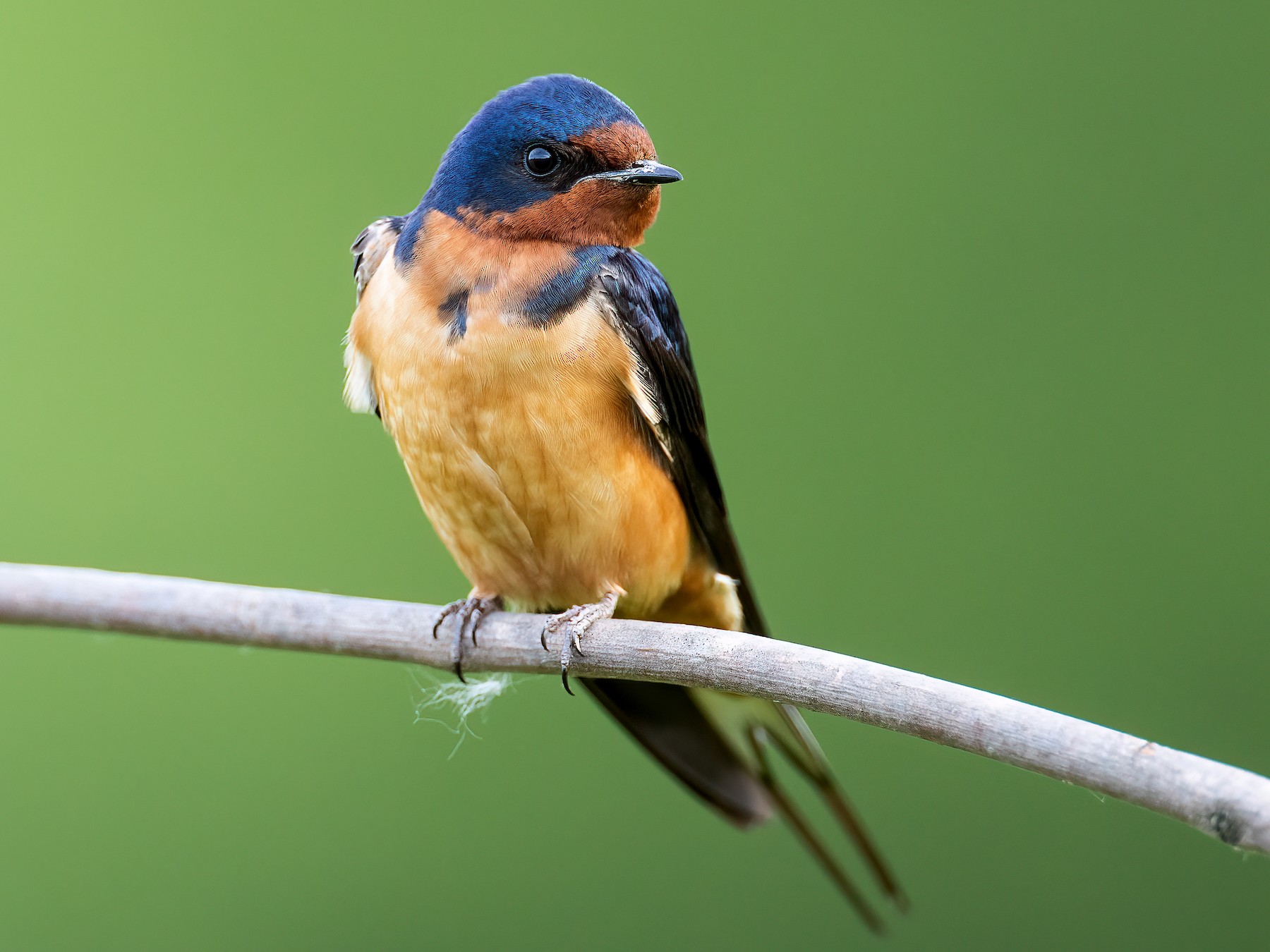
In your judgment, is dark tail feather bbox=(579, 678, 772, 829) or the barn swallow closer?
the barn swallow

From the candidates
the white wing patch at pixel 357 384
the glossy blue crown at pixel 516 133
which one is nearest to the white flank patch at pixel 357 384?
the white wing patch at pixel 357 384

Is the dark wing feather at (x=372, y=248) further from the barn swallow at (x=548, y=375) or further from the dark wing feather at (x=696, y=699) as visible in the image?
the dark wing feather at (x=696, y=699)

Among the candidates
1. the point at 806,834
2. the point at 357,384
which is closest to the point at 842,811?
the point at 806,834

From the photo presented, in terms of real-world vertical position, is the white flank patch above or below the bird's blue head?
below

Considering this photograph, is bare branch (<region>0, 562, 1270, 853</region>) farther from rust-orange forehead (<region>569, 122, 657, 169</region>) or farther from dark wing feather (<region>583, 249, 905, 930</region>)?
rust-orange forehead (<region>569, 122, 657, 169</region>)

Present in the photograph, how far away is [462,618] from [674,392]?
15.5 inches

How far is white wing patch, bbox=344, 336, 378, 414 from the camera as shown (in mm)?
1578

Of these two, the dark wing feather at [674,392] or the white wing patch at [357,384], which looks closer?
the dark wing feather at [674,392]

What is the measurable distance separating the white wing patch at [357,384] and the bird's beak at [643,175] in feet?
1.42

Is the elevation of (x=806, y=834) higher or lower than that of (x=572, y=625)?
lower

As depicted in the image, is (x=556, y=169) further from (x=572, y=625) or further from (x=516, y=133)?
(x=572, y=625)

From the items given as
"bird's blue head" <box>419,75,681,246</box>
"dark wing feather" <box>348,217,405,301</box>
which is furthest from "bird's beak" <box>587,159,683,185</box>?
"dark wing feather" <box>348,217,405,301</box>

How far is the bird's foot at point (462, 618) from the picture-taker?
1.50 meters

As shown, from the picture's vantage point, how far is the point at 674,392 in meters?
1.50
